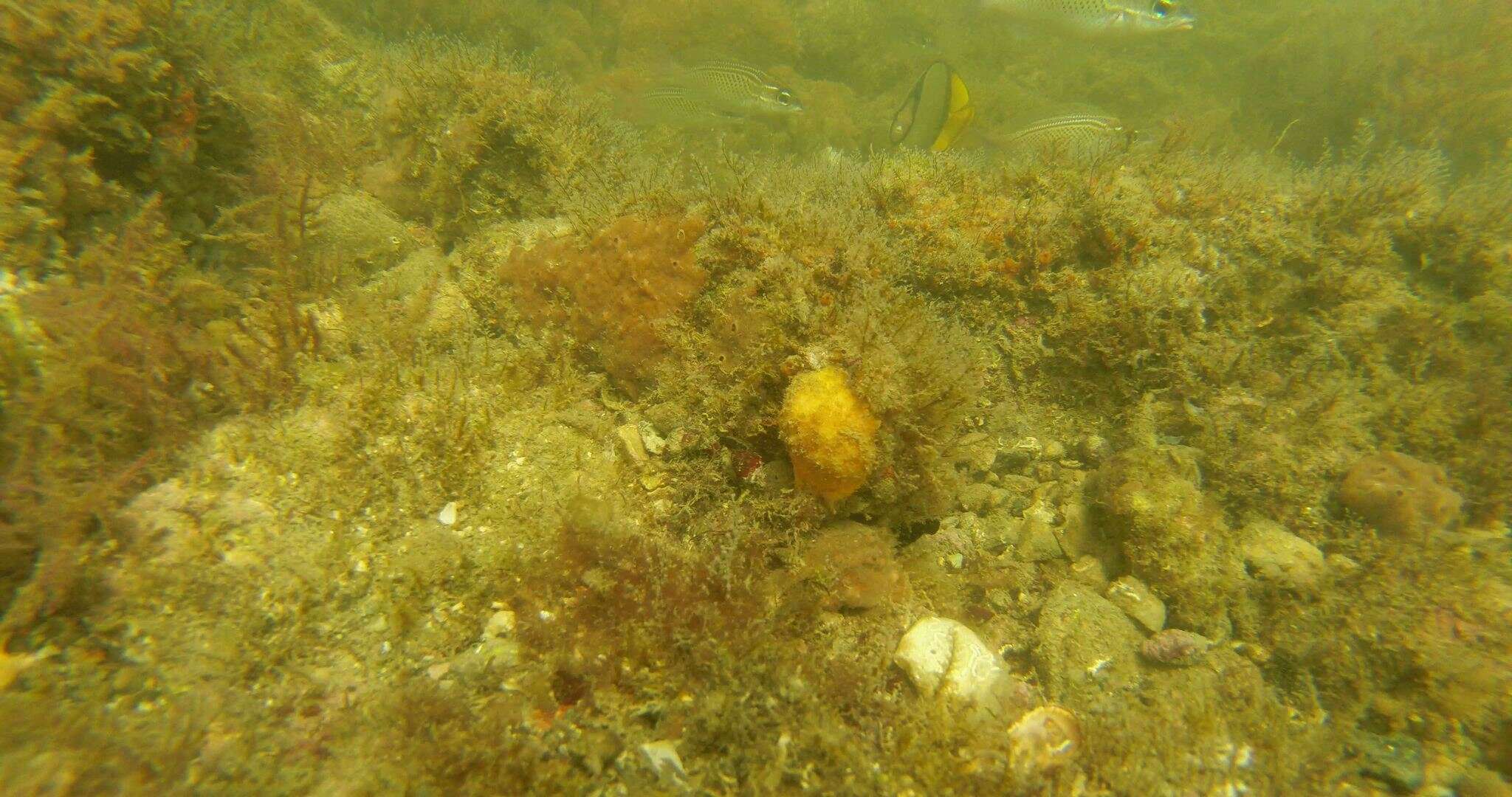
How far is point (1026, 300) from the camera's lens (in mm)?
4148

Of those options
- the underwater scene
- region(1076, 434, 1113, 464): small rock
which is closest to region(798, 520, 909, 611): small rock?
the underwater scene

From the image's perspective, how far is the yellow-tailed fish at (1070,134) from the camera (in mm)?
5457

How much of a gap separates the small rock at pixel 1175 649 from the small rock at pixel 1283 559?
26.9 inches

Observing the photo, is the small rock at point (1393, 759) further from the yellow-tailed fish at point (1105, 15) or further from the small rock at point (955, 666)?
the yellow-tailed fish at point (1105, 15)

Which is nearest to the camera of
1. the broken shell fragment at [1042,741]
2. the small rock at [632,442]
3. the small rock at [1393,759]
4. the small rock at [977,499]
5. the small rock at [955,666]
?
the broken shell fragment at [1042,741]

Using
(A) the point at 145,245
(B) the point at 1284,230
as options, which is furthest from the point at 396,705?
(B) the point at 1284,230

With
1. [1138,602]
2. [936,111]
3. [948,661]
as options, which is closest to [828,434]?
[948,661]

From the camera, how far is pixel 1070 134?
19.2ft

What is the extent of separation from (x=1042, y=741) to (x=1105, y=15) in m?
9.54

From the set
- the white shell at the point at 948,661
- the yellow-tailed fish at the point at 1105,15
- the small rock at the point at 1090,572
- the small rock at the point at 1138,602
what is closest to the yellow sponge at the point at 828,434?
the white shell at the point at 948,661

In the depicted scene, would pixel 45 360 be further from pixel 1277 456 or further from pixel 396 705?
pixel 1277 456

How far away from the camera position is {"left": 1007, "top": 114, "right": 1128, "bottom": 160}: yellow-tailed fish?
5457mm

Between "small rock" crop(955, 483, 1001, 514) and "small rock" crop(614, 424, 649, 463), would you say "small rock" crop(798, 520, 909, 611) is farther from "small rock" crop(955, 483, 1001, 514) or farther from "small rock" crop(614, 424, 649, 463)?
Result: "small rock" crop(614, 424, 649, 463)

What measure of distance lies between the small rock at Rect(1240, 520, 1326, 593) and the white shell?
194 centimetres
